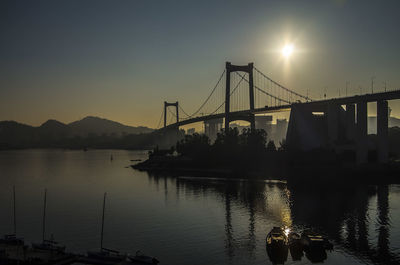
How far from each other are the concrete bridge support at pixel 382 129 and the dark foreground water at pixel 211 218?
983 cm

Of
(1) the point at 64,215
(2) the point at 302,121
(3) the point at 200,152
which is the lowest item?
(1) the point at 64,215

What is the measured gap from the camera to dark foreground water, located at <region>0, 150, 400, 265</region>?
24094 mm

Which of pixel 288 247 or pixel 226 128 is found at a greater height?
pixel 226 128

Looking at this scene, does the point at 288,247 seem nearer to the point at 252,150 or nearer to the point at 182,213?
the point at 182,213

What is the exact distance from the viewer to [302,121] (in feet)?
231

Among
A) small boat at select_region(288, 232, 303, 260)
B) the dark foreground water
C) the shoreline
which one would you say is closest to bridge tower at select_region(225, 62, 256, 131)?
the shoreline

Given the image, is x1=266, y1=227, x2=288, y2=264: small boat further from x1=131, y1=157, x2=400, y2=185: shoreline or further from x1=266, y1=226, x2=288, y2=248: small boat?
x1=131, y1=157, x2=400, y2=185: shoreline

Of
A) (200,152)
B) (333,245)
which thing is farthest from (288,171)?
(333,245)

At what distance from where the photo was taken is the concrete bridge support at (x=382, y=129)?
185ft

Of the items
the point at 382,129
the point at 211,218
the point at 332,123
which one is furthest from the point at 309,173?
the point at 211,218

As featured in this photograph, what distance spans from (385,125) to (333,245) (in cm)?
3750

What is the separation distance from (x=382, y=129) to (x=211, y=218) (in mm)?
35557

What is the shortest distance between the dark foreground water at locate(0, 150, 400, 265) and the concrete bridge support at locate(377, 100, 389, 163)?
983 centimetres

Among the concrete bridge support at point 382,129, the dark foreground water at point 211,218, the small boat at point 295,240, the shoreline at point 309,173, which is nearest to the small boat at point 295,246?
the small boat at point 295,240
